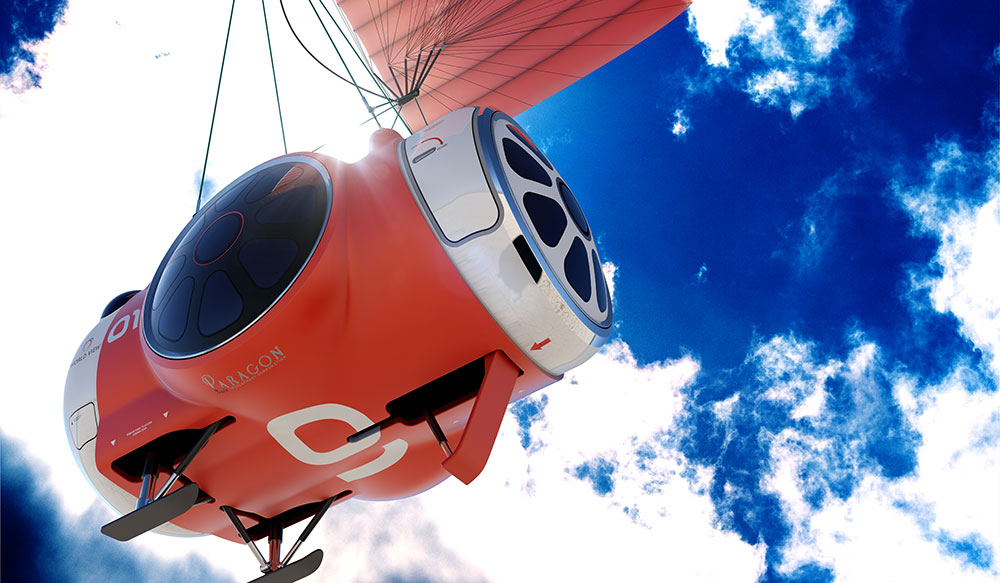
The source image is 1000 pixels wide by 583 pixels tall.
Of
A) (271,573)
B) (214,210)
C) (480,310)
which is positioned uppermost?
(214,210)

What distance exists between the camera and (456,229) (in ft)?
9.71

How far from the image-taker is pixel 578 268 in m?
3.18

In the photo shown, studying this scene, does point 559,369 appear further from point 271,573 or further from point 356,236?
point 271,573

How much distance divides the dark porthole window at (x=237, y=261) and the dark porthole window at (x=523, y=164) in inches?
35.0

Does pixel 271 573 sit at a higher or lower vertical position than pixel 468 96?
lower

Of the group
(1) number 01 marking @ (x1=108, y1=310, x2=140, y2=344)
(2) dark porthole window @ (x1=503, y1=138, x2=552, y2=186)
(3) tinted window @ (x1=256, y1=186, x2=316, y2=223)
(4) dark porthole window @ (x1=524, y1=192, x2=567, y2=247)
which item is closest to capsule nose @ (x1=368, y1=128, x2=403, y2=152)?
(3) tinted window @ (x1=256, y1=186, x2=316, y2=223)

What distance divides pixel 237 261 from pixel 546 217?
1.46 meters

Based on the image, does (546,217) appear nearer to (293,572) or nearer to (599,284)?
(599,284)

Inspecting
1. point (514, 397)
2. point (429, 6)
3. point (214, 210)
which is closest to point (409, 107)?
point (429, 6)

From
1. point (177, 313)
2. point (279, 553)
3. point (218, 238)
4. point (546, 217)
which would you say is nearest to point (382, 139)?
point (218, 238)

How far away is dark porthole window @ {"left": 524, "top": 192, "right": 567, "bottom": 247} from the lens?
9.92ft

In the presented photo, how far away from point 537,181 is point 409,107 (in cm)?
571

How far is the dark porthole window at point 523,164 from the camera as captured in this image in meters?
3.16

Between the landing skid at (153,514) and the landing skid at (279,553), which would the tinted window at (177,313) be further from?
the landing skid at (279,553)
